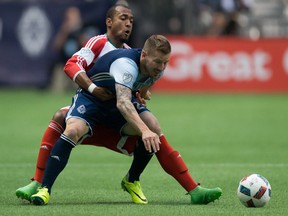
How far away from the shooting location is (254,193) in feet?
29.8

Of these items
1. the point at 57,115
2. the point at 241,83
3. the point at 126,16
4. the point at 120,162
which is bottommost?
the point at 241,83

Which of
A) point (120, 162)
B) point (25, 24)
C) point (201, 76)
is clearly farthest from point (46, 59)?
point (120, 162)

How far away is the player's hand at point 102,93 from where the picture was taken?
378 inches

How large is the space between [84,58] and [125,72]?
0.97 metres

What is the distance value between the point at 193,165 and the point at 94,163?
4.65 ft

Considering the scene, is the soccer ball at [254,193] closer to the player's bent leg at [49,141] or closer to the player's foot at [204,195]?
the player's foot at [204,195]

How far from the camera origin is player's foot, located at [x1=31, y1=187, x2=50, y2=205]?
9.13 metres

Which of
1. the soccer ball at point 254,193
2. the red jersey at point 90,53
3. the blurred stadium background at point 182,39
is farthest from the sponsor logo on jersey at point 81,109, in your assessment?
the blurred stadium background at point 182,39

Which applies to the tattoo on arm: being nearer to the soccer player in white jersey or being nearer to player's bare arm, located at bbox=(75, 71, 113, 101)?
Result: the soccer player in white jersey

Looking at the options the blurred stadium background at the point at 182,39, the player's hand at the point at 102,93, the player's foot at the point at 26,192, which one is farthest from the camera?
the blurred stadium background at the point at 182,39

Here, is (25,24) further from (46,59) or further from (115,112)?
(115,112)

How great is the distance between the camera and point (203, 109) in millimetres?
21812

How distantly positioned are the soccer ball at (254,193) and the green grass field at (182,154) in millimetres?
86

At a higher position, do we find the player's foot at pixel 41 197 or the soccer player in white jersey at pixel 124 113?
the soccer player in white jersey at pixel 124 113
